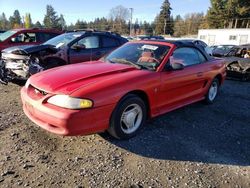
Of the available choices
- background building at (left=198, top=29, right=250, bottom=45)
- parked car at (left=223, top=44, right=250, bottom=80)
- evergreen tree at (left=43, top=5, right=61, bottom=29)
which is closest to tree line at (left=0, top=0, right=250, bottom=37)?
evergreen tree at (left=43, top=5, right=61, bottom=29)

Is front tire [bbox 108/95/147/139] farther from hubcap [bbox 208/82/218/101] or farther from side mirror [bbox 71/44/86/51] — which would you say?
side mirror [bbox 71/44/86/51]

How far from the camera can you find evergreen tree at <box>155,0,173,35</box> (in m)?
76.5

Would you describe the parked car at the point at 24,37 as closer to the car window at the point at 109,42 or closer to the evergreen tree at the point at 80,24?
the car window at the point at 109,42

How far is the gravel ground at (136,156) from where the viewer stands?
3.20 m

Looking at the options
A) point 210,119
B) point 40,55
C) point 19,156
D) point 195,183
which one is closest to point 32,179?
point 19,156

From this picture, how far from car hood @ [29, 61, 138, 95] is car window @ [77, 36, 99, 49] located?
3011 mm

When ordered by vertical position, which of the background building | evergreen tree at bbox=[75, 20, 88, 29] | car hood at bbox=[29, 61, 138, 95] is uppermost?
car hood at bbox=[29, 61, 138, 95]

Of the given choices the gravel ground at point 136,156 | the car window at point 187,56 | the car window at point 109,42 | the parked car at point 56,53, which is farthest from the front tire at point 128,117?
the car window at point 109,42

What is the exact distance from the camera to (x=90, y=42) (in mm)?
7883

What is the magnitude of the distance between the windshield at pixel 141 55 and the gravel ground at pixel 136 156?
3.55 ft

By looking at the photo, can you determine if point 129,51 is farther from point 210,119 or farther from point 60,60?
point 60,60

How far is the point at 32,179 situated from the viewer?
10.3 feet

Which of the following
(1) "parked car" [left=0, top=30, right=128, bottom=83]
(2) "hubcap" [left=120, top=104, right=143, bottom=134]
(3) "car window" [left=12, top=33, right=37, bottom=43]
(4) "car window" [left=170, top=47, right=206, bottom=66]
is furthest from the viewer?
(3) "car window" [left=12, top=33, right=37, bottom=43]

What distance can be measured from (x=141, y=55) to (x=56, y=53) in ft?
9.89
